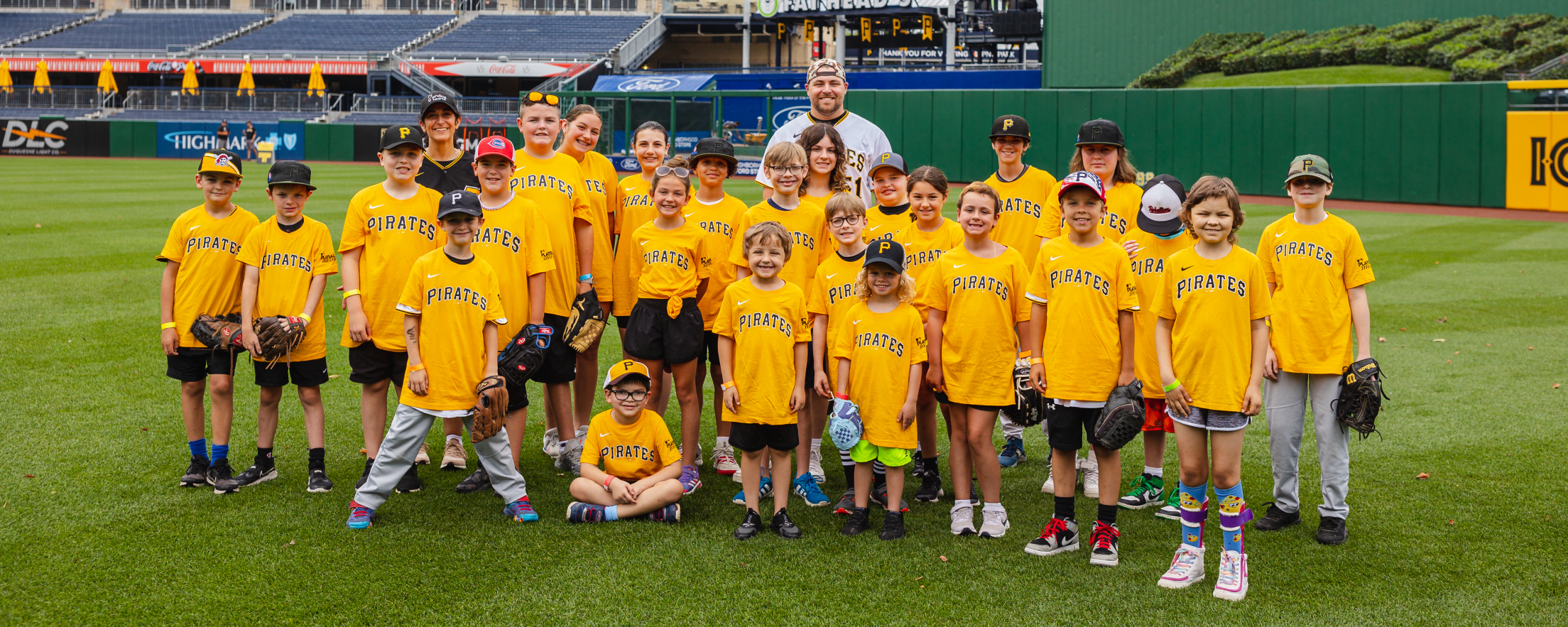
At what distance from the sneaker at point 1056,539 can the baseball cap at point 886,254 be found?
1.38 m

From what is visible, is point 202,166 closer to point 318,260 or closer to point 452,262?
point 318,260

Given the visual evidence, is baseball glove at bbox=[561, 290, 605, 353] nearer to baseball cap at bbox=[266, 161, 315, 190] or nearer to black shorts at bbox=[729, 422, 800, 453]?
black shorts at bbox=[729, 422, 800, 453]

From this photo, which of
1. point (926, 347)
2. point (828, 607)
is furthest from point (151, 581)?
point (926, 347)

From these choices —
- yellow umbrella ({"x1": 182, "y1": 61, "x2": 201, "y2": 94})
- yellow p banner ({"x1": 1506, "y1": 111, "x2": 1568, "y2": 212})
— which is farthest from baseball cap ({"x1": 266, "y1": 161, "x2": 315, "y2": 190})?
yellow umbrella ({"x1": 182, "y1": 61, "x2": 201, "y2": 94})

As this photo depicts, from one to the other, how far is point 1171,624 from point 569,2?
202ft

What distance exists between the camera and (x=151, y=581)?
4.32 meters

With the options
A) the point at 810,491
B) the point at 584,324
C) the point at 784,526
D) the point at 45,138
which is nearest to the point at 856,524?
the point at 784,526

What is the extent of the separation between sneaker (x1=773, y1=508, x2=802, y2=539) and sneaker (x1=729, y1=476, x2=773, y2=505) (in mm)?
356

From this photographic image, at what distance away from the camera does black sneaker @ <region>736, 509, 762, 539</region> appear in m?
4.98

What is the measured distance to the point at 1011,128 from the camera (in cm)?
572

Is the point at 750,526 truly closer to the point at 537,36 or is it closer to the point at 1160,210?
the point at 1160,210

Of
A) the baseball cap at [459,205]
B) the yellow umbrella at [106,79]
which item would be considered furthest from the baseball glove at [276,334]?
the yellow umbrella at [106,79]

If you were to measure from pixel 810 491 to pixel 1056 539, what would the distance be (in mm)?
1340

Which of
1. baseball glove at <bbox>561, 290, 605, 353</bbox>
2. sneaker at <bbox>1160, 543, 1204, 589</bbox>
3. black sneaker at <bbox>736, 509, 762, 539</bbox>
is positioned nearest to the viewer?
sneaker at <bbox>1160, 543, 1204, 589</bbox>
